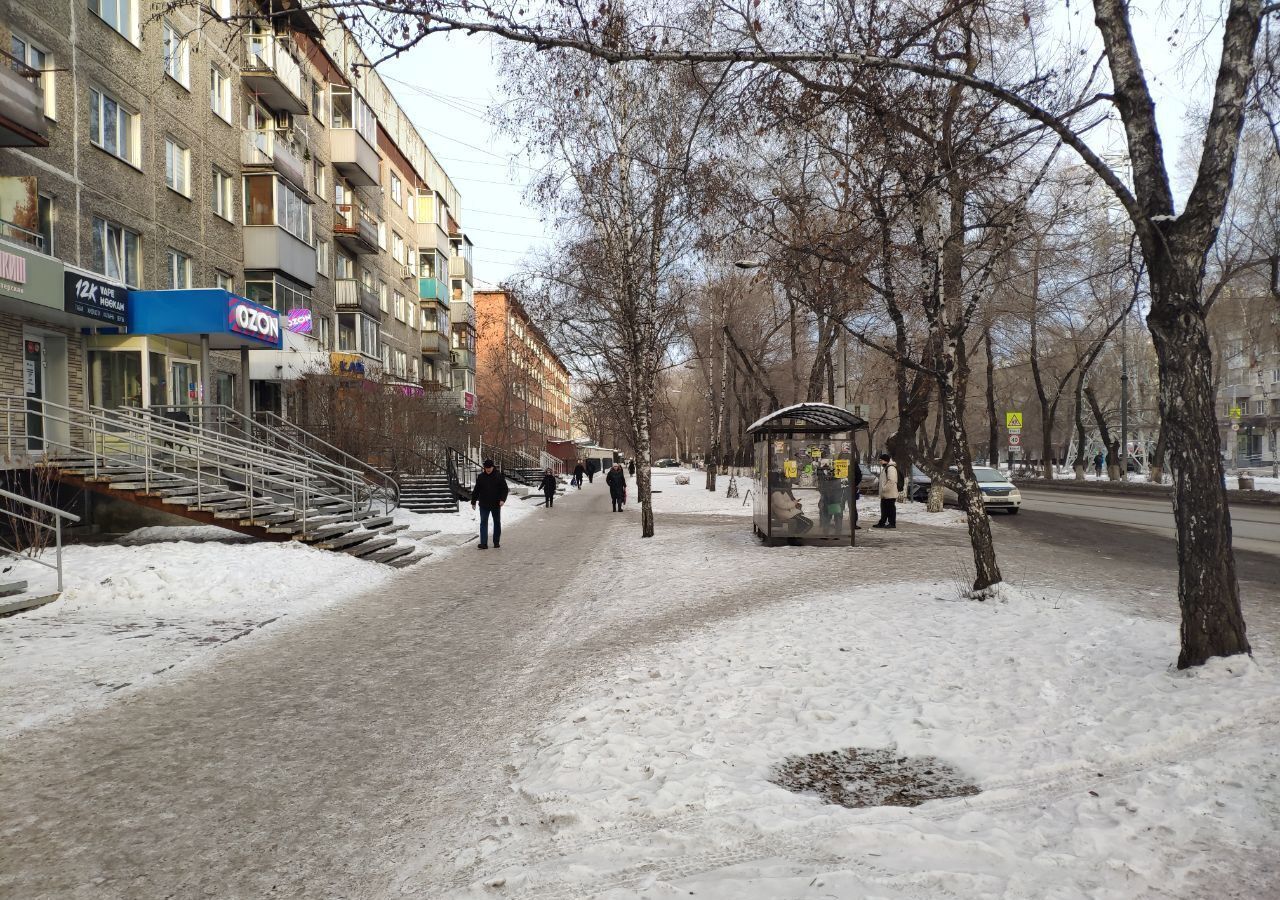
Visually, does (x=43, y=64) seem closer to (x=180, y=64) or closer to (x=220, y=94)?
(x=180, y=64)

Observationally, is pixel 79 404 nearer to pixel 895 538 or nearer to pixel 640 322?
pixel 640 322

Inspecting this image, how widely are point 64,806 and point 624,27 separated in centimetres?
580

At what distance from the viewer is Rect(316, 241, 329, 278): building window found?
31750mm

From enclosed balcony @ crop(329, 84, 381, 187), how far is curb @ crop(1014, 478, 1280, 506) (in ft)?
94.7

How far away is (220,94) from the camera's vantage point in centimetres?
2369

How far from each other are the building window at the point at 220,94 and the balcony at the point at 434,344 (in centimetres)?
2384

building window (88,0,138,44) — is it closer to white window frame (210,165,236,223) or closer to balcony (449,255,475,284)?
white window frame (210,165,236,223)

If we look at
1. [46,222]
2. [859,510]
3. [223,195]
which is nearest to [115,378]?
[46,222]

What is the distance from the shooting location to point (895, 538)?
17.4m

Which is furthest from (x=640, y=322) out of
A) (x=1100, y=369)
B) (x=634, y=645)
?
(x=1100, y=369)

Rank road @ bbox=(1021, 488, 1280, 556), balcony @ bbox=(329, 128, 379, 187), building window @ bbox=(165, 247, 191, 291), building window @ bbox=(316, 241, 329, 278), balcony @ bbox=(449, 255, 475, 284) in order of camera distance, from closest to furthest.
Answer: road @ bbox=(1021, 488, 1280, 556) < building window @ bbox=(165, 247, 191, 291) < building window @ bbox=(316, 241, 329, 278) < balcony @ bbox=(329, 128, 379, 187) < balcony @ bbox=(449, 255, 475, 284)

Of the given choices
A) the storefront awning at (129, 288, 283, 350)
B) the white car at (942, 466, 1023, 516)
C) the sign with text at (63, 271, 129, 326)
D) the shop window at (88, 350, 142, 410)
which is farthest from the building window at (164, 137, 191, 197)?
the white car at (942, 466, 1023, 516)

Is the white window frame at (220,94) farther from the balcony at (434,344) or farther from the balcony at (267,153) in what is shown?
the balcony at (434,344)

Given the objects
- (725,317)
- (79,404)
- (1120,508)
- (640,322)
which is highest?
(725,317)
